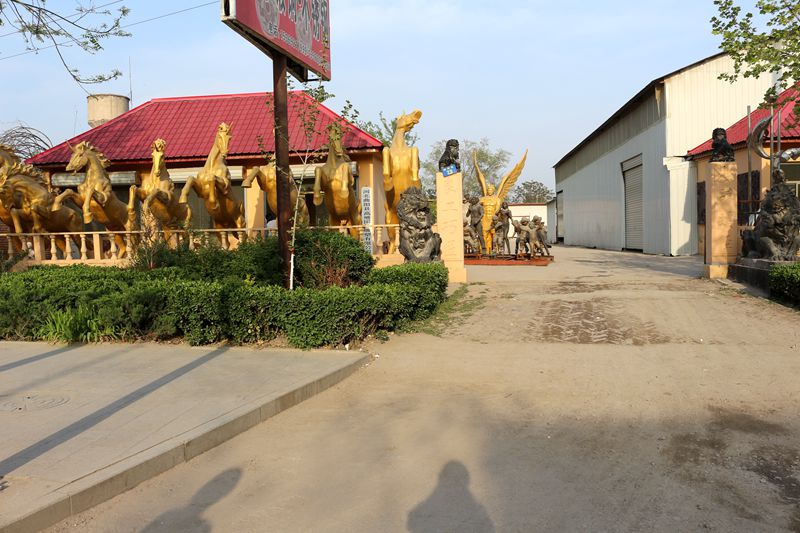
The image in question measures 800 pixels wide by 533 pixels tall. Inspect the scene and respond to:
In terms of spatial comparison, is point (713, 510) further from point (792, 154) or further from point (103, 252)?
point (103, 252)

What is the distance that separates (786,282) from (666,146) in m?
14.7

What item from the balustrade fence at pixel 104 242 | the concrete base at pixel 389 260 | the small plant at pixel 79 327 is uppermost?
the balustrade fence at pixel 104 242

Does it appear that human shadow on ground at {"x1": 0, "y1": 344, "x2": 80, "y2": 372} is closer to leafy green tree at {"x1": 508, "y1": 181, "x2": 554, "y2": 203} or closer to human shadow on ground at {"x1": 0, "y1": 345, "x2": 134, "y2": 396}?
human shadow on ground at {"x1": 0, "y1": 345, "x2": 134, "y2": 396}

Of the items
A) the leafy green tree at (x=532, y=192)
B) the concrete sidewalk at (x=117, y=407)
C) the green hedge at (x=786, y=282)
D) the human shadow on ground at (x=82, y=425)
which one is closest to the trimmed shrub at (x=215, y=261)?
the concrete sidewalk at (x=117, y=407)

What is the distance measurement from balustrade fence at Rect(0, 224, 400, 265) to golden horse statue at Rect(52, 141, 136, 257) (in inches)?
15.0

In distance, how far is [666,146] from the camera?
76.9 feet

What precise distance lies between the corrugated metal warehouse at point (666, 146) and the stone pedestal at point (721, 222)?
959cm

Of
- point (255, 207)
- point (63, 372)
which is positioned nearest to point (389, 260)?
point (255, 207)

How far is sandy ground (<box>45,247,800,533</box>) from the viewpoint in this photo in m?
3.48

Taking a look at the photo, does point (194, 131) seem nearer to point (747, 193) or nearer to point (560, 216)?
point (747, 193)

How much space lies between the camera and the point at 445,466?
166 inches

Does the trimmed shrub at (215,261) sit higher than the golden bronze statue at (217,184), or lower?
lower

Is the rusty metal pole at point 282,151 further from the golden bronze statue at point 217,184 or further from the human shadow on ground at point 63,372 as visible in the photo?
the golden bronze statue at point 217,184

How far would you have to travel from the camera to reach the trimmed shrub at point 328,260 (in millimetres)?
9750
